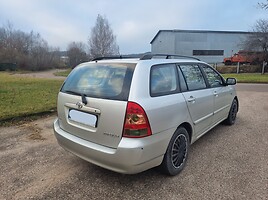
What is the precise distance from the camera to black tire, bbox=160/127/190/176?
2.54m

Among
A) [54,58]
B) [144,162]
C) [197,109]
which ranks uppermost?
[54,58]

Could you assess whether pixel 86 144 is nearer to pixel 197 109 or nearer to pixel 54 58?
pixel 197 109

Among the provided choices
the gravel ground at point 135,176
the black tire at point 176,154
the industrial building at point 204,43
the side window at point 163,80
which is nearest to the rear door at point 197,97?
the side window at point 163,80

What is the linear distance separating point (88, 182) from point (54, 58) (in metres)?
52.0

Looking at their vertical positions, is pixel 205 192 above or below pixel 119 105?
below

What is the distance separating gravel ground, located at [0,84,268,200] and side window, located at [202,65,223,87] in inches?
42.9

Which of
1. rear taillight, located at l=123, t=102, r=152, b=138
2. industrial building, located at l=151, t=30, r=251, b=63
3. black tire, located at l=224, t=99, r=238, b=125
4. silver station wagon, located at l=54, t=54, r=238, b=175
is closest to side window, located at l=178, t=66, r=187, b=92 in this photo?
silver station wagon, located at l=54, t=54, r=238, b=175

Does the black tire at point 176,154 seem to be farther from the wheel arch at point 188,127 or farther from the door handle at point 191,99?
the door handle at point 191,99

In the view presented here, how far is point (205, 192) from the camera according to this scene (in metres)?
2.30

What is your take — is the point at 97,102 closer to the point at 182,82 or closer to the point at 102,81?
the point at 102,81

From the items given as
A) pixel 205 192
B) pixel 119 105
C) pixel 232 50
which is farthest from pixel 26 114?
pixel 232 50

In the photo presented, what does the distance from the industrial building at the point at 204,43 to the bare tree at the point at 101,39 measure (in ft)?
53.7

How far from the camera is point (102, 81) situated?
2.52 meters

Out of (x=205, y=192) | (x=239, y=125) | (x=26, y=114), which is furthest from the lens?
(x=26, y=114)
